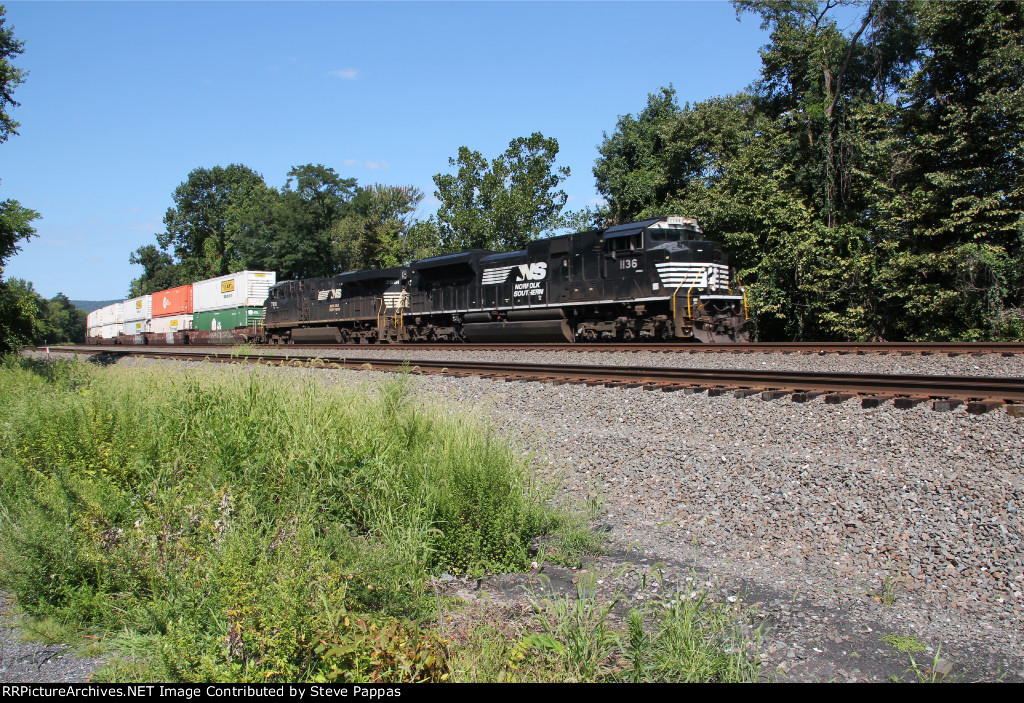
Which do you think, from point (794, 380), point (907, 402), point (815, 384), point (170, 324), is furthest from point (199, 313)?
point (907, 402)

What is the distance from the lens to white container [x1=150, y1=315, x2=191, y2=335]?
4048cm

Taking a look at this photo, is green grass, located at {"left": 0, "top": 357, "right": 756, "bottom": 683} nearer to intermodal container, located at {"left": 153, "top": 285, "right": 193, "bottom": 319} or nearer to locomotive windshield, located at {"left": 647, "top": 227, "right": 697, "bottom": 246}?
locomotive windshield, located at {"left": 647, "top": 227, "right": 697, "bottom": 246}

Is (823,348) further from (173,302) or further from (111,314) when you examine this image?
(111,314)

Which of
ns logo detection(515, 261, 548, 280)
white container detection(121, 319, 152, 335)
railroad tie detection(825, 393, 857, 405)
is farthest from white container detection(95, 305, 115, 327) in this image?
railroad tie detection(825, 393, 857, 405)

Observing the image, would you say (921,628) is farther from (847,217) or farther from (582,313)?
(847,217)

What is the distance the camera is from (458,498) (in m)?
4.54

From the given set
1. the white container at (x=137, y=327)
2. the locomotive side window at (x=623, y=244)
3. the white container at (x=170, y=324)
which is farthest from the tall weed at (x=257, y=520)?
the white container at (x=137, y=327)

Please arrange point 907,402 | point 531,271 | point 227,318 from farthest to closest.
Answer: point 227,318 < point 531,271 < point 907,402

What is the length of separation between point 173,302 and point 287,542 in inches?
1771

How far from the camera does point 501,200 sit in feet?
126

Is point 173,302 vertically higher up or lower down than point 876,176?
lower down

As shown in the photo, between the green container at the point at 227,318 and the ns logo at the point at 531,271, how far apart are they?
61.3 feet

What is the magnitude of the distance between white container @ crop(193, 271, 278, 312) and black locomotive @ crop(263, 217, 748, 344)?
961cm

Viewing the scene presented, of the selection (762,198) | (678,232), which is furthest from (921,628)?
(762,198)
